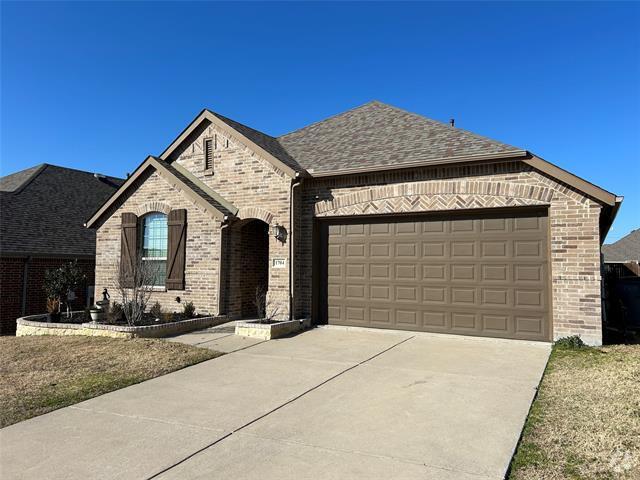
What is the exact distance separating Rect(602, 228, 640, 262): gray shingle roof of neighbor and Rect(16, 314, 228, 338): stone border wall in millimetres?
32752

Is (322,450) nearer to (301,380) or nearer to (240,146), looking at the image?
(301,380)

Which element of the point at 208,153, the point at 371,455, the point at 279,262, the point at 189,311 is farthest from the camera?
the point at 208,153

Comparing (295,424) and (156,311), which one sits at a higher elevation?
(156,311)

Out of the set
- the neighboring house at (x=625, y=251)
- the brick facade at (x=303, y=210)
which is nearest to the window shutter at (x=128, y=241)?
the brick facade at (x=303, y=210)

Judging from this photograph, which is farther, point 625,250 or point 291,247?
point 625,250

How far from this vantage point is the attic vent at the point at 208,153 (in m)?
13.5

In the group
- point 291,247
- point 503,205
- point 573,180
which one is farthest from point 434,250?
point 291,247

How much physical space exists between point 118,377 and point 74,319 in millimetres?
6705

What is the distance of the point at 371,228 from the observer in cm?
1149

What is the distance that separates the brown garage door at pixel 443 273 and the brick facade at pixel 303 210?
0.37 meters

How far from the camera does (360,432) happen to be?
15.6ft

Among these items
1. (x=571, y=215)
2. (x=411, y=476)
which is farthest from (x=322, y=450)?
(x=571, y=215)

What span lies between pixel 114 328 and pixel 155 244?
387cm

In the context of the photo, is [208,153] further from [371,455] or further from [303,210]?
[371,455]
